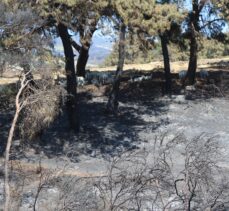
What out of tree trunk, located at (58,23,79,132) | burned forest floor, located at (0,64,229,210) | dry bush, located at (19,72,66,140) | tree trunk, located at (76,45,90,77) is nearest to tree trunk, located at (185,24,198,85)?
burned forest floor, located at (0,64,229,210)

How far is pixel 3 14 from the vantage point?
16312 mm

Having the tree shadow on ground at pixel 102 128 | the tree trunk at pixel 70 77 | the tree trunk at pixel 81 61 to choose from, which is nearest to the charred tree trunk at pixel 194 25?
the tree shadow on ground at pixel 102 128

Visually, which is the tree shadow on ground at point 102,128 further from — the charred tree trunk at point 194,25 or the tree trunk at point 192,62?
the charred tree trunk at point 194,25

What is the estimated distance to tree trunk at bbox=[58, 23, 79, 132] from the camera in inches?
813

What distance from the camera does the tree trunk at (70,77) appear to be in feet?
67.7

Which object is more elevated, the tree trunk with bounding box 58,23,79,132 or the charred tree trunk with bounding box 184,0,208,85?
the charred tree trunk with bounding box 184,0,208,85

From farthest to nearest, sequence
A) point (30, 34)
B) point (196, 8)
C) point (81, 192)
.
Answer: point (196, 8), point (30, 34), point (81, 192)

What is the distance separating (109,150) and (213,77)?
11909 millimetres

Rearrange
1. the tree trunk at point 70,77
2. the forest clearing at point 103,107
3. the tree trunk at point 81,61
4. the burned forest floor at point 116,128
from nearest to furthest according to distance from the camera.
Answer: the forest clearing at point 103,107, the burned forest floor at point 116,128, the tree trunk at point 70,77, the tree trunk at point 81,61

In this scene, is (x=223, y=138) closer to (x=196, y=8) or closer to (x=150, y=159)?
(x=150, y=159)

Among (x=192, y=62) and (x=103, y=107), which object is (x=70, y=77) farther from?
(x=192, y=62)

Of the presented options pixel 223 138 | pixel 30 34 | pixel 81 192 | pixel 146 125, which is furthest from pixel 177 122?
pixel 81 192

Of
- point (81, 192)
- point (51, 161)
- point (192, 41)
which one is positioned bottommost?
point (51, 161)

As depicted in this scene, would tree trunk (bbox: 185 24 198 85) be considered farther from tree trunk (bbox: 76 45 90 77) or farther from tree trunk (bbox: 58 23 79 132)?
tree trunk (bbox: 58 23 79 132)
